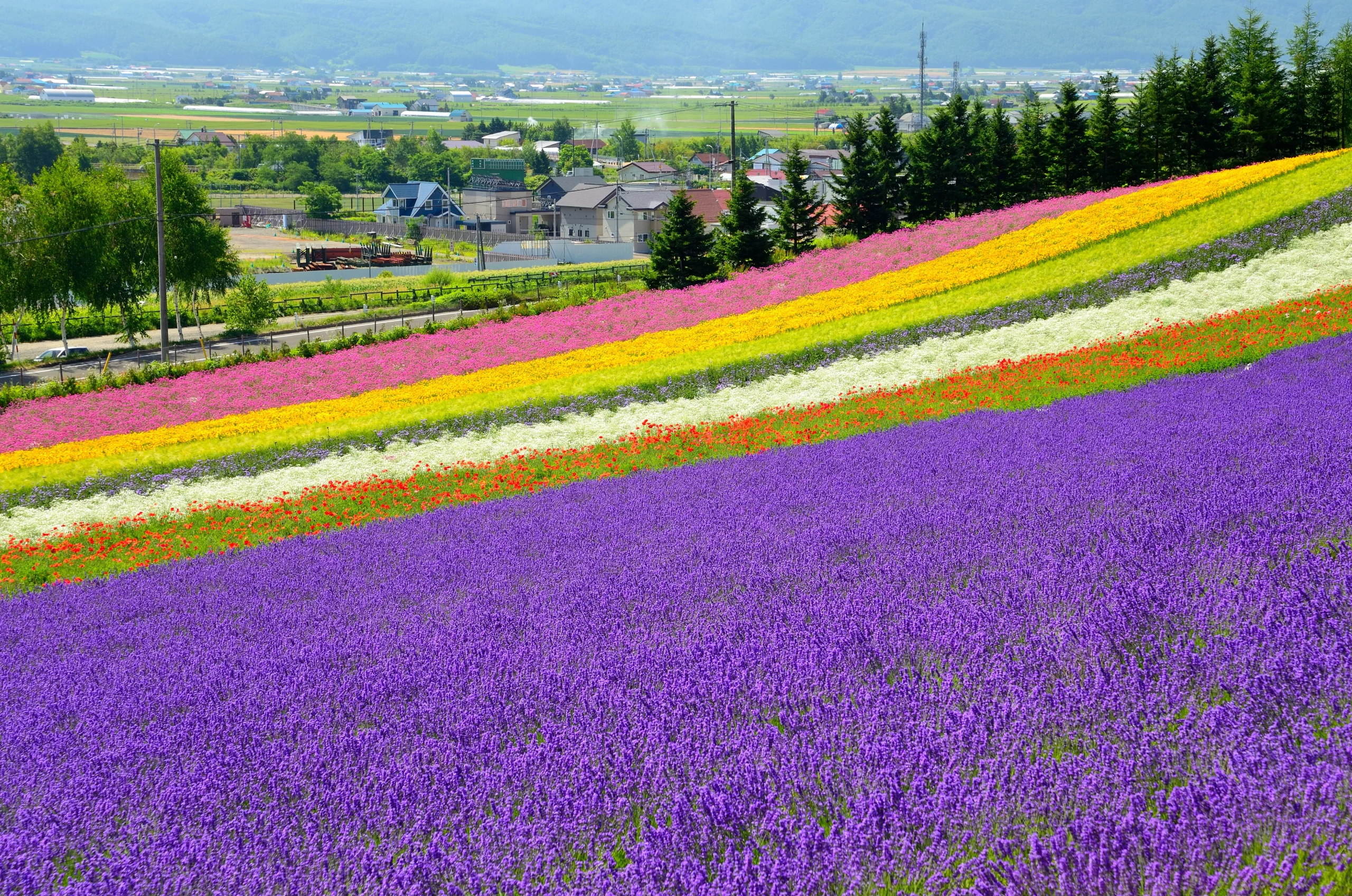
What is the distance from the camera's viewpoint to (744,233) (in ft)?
160

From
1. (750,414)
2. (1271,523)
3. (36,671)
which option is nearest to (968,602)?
(1271,523)

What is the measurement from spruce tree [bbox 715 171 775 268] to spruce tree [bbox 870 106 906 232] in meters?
7.68

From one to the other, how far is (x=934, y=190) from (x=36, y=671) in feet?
171

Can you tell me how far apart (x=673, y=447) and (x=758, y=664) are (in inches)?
448

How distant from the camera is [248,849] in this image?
13.6 ft

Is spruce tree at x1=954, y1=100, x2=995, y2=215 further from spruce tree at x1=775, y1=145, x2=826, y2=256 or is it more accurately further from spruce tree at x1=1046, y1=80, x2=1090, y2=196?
spruce tree at x1=775, y1=145, x2=826, y2=256

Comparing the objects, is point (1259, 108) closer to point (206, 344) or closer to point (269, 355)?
point (269, 355)

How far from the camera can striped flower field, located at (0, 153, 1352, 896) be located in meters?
3.72

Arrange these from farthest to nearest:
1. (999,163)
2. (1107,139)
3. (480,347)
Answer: (999,163) < (1107,139) < (480,347)

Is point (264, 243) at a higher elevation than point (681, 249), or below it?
higher

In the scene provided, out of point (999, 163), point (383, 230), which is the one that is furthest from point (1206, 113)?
point (383, 230)

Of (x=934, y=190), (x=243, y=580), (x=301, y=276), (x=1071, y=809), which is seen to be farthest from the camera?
(x=301, y=276)

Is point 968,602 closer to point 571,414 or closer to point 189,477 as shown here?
point 571,414

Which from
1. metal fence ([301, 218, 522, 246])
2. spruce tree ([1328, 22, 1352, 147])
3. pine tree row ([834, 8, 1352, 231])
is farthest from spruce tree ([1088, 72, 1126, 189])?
metal fence ([301, 218, 522, 246])
